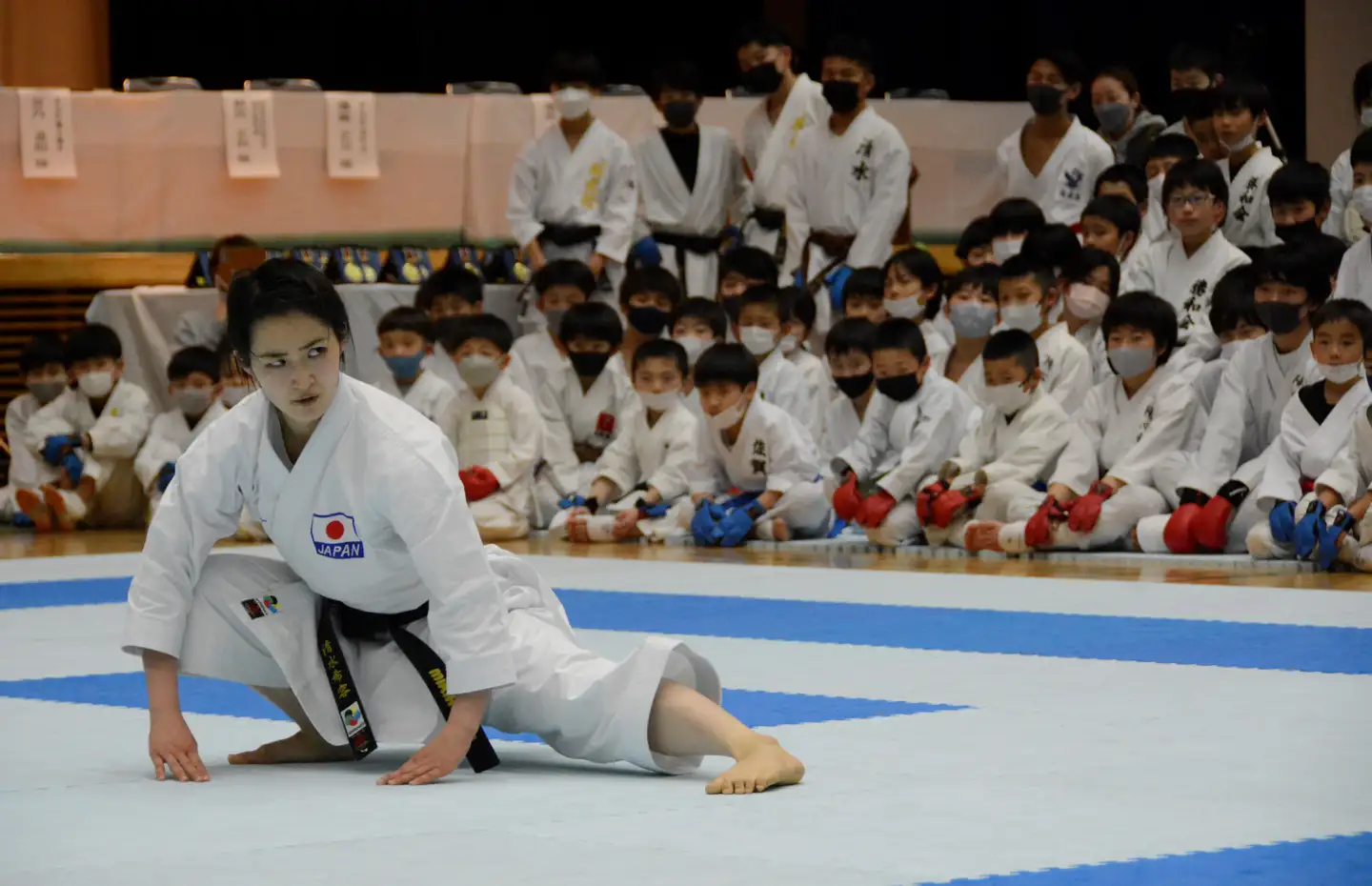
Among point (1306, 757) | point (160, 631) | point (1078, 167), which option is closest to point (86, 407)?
point (1078, 167)

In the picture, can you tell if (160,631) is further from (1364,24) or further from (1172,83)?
(1364,24)

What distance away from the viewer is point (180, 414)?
373 inches

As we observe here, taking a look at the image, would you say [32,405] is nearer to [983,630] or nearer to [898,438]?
[898,438]

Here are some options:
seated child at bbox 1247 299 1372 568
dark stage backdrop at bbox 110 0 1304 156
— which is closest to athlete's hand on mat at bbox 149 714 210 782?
seated child at bbox 1247 299 1372 568

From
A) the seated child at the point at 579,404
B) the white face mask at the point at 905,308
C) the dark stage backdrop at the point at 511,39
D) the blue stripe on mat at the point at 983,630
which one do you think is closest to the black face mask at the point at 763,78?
the seated child at the point at 579,404

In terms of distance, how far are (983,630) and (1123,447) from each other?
2587mm

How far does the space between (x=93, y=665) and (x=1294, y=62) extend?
7.99 meters

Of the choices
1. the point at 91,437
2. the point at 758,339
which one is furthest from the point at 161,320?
the point at 758,339

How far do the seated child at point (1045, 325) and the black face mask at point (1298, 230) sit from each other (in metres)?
0.89

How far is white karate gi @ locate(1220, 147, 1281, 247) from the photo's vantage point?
8531 mm

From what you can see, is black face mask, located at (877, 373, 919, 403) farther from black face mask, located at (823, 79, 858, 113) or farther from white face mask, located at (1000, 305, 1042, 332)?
black face mask, located at (823, 79, 858, 113)

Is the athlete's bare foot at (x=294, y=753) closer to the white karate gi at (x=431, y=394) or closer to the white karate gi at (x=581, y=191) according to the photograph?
the white karate gi at (x=431, y=394)

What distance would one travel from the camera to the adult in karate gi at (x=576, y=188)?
9953 millimetres

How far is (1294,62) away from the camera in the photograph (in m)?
10.8
